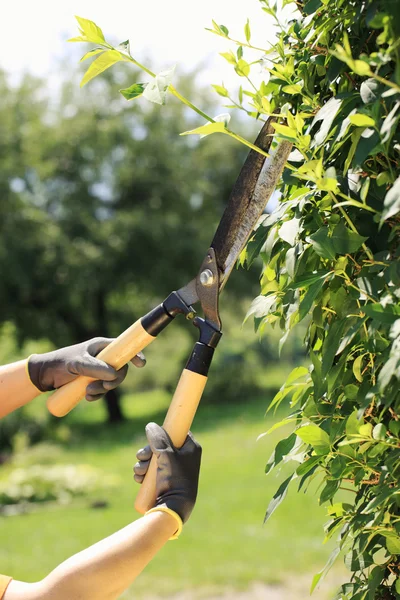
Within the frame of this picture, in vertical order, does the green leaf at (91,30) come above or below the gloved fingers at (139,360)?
above

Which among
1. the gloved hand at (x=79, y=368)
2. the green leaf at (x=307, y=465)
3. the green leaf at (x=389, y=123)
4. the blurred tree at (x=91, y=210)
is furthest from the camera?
the blurred tree at (x=91, y=210)

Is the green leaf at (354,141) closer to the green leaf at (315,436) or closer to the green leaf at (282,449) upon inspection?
the green leaf at (315,436)

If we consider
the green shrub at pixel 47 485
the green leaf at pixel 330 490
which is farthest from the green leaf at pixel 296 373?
the green shrub at pixel 47 485

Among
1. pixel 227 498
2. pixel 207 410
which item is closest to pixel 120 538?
pixel 227 498

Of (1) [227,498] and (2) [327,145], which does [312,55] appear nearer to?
(2) [327,145]

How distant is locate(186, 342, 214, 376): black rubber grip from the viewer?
1.52 metres

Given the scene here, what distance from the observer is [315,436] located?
4.12ft

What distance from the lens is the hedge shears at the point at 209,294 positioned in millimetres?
1436

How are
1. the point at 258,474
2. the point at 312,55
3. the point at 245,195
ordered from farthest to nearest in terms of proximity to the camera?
the point at 258,474 < the point at 245,195 < the point at 312,55

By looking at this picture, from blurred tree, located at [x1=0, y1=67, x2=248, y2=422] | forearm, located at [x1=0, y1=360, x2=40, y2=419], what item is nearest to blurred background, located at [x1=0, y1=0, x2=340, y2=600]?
blurred tree, located at [x1=0, y1=67, x2=248, y2=422]

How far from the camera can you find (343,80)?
49.3 inches

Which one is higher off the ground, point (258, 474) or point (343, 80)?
point (258, 474)

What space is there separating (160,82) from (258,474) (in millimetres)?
9010

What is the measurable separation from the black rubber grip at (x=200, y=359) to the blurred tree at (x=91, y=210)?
1436 centimetres
